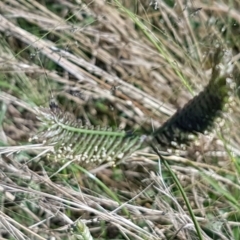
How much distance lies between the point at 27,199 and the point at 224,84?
80 cm

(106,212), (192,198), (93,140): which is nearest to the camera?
(93,140)

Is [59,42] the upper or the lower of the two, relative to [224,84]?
lower

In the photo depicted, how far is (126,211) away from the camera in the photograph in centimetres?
148

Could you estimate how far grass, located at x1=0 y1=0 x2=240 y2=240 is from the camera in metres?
1.47

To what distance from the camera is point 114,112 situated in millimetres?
1702

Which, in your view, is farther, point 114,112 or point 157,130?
point 114,112

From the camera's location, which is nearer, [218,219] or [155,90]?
[218,219]

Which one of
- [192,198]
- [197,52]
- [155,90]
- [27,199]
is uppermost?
[197,52]

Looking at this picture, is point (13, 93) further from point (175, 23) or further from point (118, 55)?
point (175, 23)

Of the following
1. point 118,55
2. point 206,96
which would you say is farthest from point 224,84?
point 118,55

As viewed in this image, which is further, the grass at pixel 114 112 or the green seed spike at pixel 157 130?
the grass at pixel 114 112

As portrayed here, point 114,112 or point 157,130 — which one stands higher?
point 157,130

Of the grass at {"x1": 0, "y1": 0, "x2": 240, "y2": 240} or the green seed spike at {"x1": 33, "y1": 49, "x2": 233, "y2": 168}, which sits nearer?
the green seed spike at {"x1": 33, "y1": 49, "x2": 233, "y2": 168}

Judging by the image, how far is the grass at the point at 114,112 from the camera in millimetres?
1467
